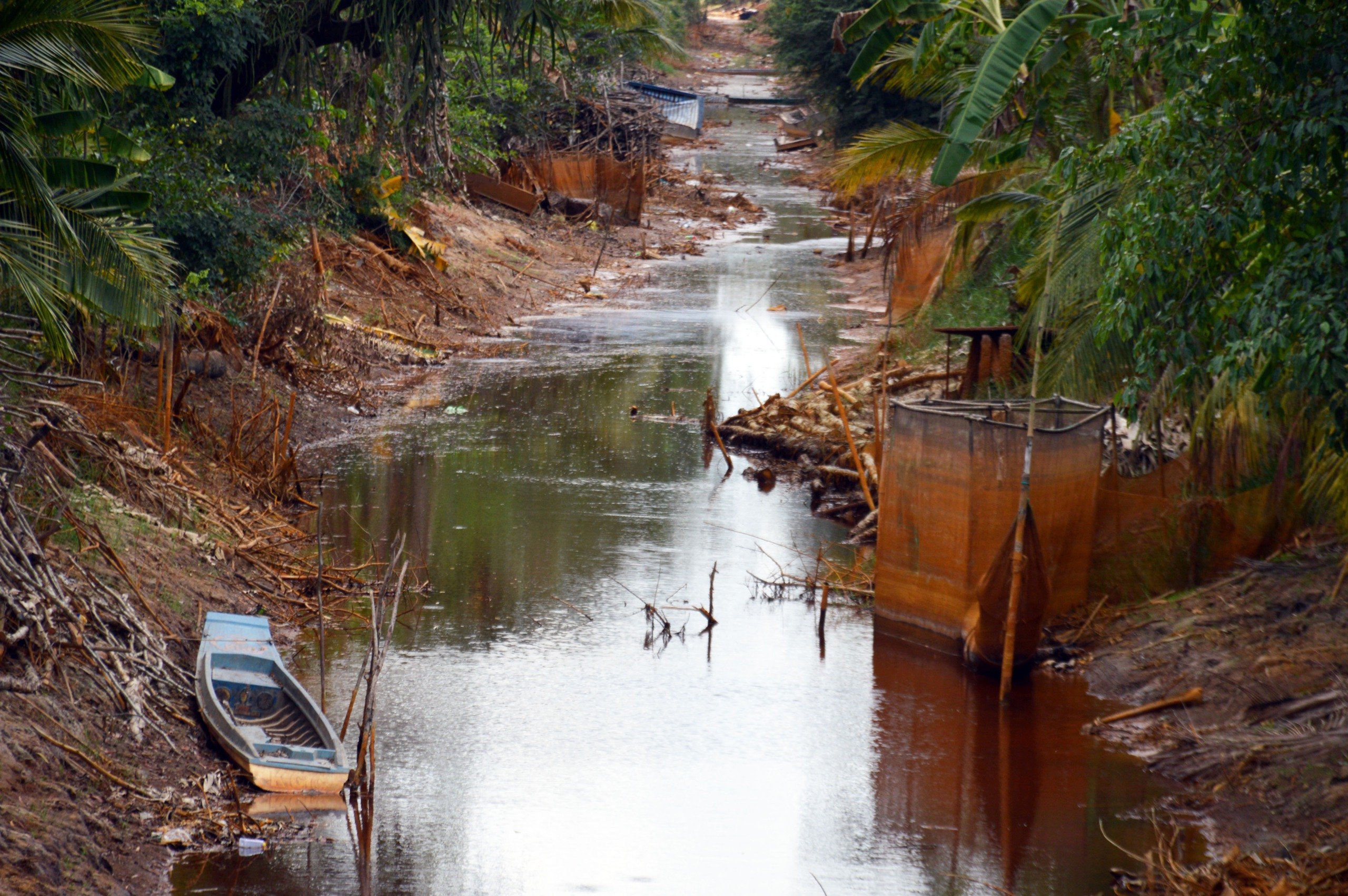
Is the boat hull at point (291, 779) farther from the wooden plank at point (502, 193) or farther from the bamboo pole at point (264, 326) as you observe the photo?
the wooden plank at point (502, 193)

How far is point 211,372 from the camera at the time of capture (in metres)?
15.7

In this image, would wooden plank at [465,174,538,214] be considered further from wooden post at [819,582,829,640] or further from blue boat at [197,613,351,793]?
blue boat at [197,613,351,793]

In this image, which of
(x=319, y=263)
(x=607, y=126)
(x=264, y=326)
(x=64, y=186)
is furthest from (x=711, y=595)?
(x=607, y=126)

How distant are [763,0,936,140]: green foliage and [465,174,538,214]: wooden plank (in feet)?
42.4

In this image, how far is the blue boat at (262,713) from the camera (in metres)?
7.65

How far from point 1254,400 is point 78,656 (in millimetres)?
8715

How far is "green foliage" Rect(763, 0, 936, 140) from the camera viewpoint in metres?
42.5

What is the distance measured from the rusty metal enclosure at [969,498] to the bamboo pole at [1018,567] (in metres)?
0.23

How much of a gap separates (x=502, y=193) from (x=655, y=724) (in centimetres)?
2582

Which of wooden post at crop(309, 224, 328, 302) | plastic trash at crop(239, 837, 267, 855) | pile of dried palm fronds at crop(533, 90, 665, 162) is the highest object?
pile of dried palm fronds at crop(533, 90, 665, 162)

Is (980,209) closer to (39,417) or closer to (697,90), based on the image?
(39,417)

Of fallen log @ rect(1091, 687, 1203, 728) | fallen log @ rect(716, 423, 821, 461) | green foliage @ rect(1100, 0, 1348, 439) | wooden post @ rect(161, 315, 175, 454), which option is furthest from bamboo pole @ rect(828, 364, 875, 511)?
wooden post @ rect(161, 315, 175, 454)

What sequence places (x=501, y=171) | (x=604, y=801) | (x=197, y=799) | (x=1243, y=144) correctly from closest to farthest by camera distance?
1. (x=1243, y=144)
2. (x=197, y=799)
3. (x=604, y=801)
4. (x=501, y=171)

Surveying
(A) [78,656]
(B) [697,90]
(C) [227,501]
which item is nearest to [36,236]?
(A) [78,656]
